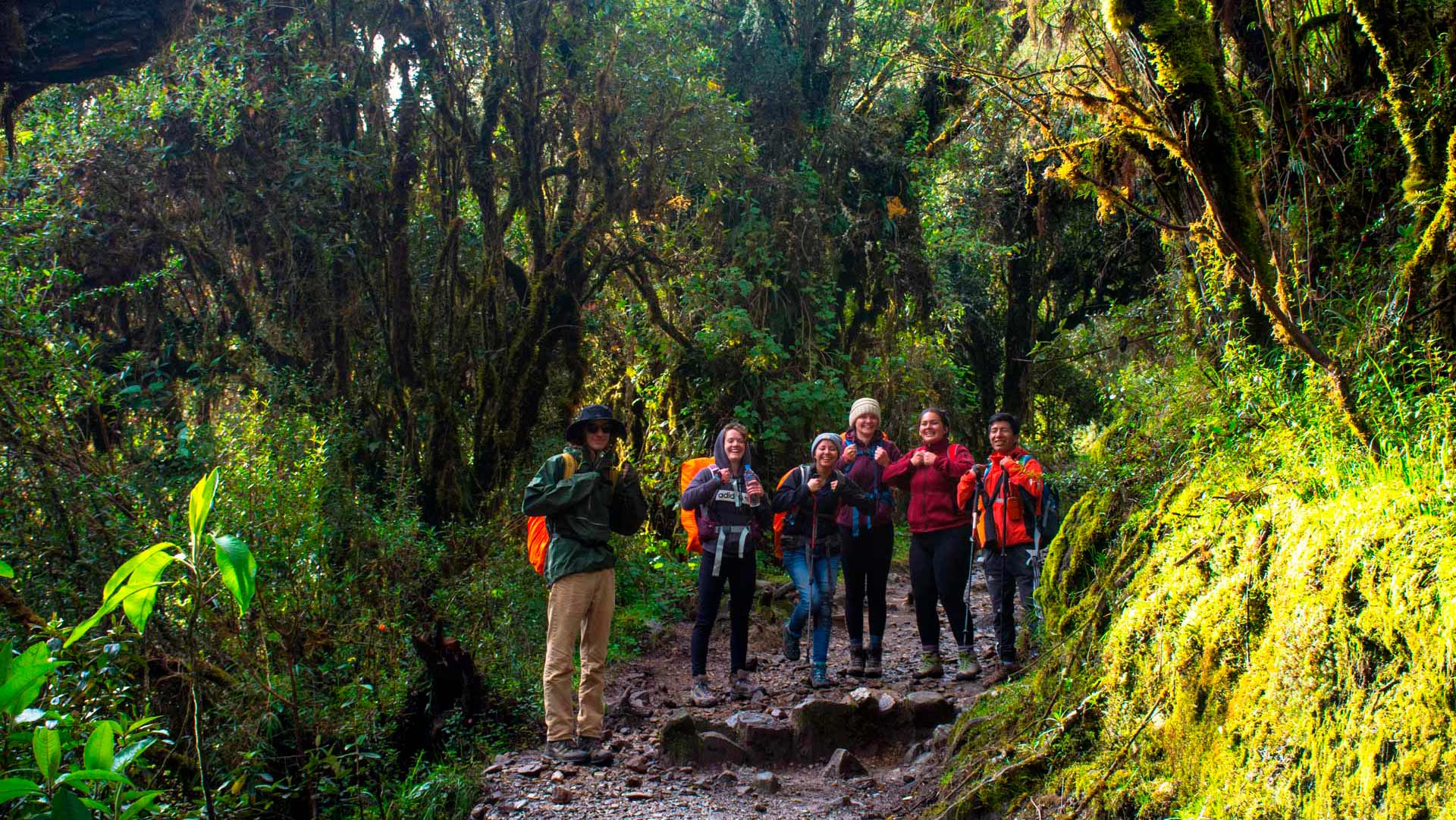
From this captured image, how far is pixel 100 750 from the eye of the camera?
74.4 inches

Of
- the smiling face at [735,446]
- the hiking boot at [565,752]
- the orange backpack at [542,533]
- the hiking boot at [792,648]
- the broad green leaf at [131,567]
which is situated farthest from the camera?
the hiking boot at [792,648]

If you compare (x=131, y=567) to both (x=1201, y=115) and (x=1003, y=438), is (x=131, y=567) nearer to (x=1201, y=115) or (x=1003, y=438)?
(x=1201, y=115)

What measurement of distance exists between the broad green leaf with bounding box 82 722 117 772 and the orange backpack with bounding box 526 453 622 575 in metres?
4.34

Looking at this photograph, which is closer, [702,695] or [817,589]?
[702,695]

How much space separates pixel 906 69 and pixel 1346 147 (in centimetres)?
985

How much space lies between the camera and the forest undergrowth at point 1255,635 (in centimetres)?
Result: 260

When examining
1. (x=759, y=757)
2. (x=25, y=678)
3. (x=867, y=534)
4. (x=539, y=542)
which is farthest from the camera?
(x=867, y=534)

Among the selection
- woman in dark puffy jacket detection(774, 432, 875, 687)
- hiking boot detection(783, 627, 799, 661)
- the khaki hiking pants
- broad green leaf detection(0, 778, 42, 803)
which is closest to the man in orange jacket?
woman in dark puffy jacket detection(774, 432, 875, 687)

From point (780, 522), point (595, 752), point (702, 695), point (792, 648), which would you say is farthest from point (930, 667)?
point (595, 752)

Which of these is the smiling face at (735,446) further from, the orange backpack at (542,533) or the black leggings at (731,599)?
the orange backpack at (542,533)

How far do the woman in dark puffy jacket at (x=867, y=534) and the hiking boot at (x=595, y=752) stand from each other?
2333mm

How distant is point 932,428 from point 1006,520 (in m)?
0.93

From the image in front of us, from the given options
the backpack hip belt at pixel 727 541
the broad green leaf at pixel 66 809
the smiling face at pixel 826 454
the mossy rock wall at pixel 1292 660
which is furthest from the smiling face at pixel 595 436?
the broad green leaf at pixel 66 809

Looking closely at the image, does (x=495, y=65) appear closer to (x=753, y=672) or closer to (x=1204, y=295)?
(x=753, y=672)
